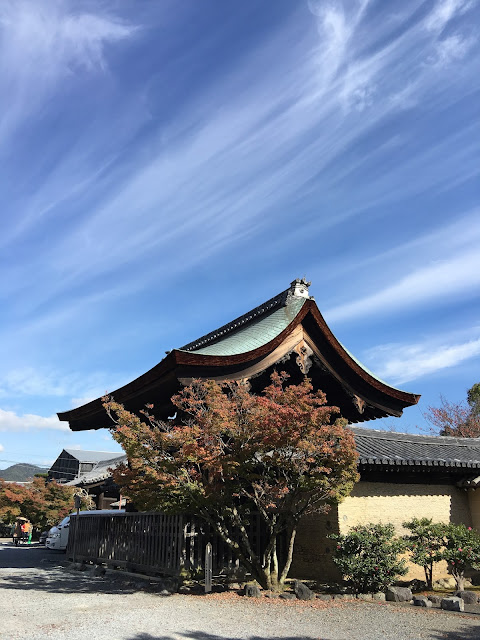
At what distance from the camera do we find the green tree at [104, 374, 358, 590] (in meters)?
8.89

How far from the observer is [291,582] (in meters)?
11.4

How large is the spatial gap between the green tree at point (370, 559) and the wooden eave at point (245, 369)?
3.23 m

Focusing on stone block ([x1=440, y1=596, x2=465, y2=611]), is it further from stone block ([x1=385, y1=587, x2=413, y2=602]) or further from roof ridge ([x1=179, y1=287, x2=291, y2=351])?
roof ridge ([x1=179, y1=287, x2=291, y2=351])

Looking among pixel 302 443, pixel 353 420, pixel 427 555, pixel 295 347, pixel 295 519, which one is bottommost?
pixel 427 555

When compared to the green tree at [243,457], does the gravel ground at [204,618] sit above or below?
below

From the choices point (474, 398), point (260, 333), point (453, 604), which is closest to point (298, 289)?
point (260, 333)

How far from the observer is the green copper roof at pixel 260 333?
10.9 meters

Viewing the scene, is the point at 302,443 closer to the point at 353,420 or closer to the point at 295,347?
the point at 295,347

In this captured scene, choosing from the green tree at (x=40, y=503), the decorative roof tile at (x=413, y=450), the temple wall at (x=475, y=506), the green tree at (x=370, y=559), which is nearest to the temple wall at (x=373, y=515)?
the temple wall at (x=475, y=506)

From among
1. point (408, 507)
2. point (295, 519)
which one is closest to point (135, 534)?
point (295, 519)

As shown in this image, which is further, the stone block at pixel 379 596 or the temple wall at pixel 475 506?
the temple wall at pixel 475 506

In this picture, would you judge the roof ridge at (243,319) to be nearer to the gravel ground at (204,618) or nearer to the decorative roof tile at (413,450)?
the decorative roof tile at (413,450)

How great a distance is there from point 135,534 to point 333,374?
6.91m

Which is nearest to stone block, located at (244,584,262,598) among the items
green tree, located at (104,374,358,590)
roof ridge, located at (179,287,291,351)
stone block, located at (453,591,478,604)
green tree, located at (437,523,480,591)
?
green tree, located at (104,374,358,590)
